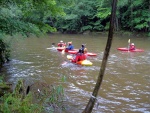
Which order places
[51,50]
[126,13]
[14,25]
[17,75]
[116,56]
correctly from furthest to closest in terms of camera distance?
[126,13] → [51,50] → [116,56] → [17,75] → [14,25]

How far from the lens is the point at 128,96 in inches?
311

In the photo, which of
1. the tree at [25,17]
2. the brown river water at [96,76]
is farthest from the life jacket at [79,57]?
the tree at [25,17]

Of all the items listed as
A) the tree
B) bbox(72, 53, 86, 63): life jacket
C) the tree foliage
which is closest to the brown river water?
bbox(72, 53, 86, 63): life jacket

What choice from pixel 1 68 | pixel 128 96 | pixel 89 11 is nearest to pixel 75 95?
pixel 128 96

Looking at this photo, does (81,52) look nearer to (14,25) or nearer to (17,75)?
(17,75)

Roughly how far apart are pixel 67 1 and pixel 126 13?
25.8m

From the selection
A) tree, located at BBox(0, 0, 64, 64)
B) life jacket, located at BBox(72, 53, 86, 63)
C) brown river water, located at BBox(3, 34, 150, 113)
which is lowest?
brown river water, located at BBox(3, 34, 150, 113)

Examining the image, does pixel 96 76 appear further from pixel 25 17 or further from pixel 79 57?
pixel 25 17

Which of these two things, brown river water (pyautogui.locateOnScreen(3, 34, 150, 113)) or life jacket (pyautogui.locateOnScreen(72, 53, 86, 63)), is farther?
life jacket (pyautogui.locateOnScreen(72, 53, 86, 63))

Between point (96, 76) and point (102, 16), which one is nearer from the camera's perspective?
point (96, 76)

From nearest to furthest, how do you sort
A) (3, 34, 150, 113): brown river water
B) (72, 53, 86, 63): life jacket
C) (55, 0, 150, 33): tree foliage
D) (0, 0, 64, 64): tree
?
(3, 34, 150, 113): brown river water
(0, 0, 64, 64): tree
(72, 53, 86, 63): life jacket
(55, 0, 150, 33): tree foliage

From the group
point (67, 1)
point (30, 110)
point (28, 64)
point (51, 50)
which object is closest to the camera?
point (30, 110)

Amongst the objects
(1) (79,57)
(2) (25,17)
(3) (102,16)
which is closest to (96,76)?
(1) (79,57)

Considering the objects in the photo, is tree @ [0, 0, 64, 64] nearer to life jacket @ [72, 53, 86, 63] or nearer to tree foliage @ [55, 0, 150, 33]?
life jacket @ [72, 53, 86, 63]
